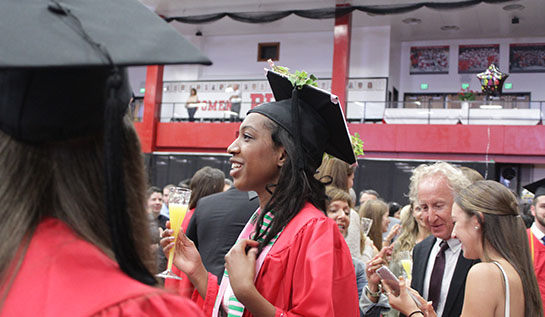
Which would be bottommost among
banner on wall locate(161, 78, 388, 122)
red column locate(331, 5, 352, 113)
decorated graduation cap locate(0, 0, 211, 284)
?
decorated graduation cap locate(0, 0, 211, 284)

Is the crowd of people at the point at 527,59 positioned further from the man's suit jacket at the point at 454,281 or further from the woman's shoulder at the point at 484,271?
the woman's shoulder at the point at 484,271

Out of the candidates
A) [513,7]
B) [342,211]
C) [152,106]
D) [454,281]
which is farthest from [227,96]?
[454,281]

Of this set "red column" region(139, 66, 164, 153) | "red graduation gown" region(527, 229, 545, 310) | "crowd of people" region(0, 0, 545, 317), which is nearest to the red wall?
"red column" region(139, 66, 164, 153)

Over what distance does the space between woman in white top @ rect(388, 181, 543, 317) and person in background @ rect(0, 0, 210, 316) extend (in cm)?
146

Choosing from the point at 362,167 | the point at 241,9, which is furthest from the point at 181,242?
the point at 241,9

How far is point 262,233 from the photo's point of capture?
175cm

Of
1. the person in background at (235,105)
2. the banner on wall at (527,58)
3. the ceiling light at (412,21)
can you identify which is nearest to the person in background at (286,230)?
the person in background at (235,105)

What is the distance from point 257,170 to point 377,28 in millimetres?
16247

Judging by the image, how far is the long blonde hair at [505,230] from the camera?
77.8 inches

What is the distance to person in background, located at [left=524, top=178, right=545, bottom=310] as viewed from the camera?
3.67 m

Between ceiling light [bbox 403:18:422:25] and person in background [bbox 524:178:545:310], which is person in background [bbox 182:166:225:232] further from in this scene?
ceiling light [bbox 403:18:422:25]

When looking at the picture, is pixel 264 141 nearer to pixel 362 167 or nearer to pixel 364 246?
pixel 364 246

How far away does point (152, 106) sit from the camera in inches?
671

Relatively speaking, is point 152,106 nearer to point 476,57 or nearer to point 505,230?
point 476,57
